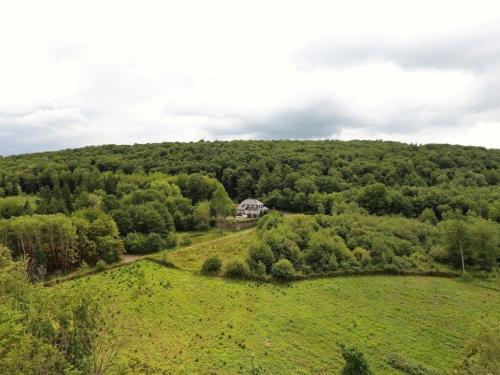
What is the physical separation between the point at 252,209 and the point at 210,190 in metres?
12.8

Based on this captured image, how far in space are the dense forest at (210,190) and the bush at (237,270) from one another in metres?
8.81

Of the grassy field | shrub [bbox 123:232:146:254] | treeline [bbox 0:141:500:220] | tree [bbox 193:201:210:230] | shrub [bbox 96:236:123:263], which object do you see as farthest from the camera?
treeline [bbox 0:141:500:220]

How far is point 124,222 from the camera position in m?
66.0

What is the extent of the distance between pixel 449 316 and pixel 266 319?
22.6 m

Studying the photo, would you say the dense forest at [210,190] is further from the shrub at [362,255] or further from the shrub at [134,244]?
the shrub at [362,255]

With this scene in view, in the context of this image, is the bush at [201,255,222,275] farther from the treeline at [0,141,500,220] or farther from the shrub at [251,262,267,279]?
the treeline at [0,141,500,220]

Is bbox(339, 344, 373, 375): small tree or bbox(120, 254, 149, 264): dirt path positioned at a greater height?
bbox(120, 254, 149, 264): dirt path

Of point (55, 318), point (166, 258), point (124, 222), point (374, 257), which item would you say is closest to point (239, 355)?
point (55, 318)

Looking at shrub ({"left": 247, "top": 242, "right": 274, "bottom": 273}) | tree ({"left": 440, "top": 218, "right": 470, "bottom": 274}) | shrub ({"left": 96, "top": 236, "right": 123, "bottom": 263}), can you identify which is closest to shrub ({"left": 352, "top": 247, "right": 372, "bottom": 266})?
tree ({"left": 440, "top": 218, "right": 470, "bottom": 274})

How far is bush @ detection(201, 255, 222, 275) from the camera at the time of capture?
52750 millimetres

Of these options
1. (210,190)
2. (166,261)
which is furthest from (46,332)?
(210,190)

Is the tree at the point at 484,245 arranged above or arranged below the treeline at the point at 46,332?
below

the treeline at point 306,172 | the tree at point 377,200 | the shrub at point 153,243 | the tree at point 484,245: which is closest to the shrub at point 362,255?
the tree at point 484,245

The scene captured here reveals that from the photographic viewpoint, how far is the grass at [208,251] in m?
56.0
